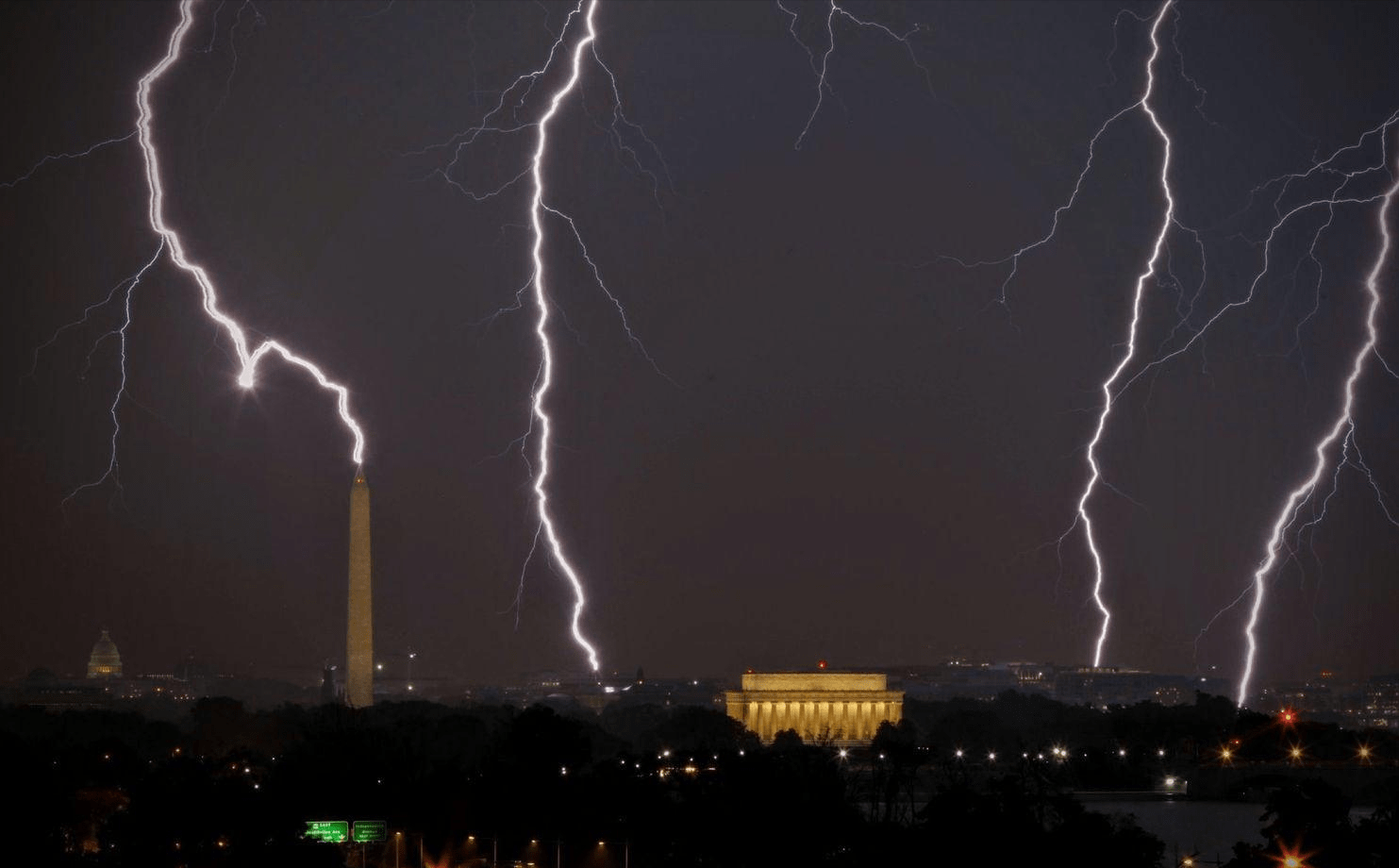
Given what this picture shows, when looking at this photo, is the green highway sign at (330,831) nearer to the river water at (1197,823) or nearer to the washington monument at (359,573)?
the river water at (1197,823)

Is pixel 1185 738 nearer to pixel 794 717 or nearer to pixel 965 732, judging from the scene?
pixel 965 732

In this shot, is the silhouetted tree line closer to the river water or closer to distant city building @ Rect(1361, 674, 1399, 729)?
the river water

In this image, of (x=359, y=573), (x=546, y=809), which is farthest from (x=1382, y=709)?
(x=546, y=809)

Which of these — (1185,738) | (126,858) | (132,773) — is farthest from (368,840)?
(1185,738)

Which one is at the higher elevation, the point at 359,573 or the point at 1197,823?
the point at 359,573

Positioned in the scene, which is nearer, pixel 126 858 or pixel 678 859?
pixel 126 858

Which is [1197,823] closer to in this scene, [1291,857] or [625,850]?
[625,850]
